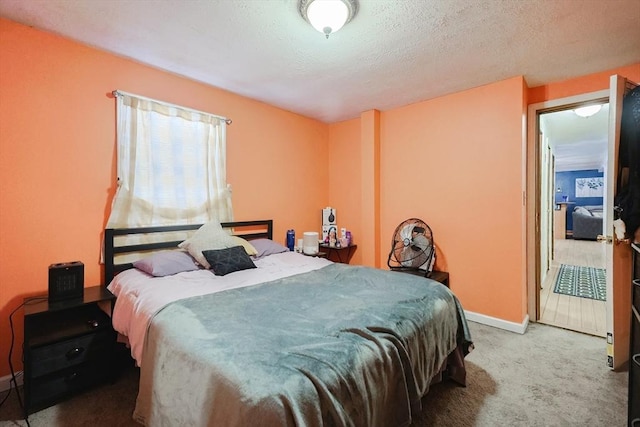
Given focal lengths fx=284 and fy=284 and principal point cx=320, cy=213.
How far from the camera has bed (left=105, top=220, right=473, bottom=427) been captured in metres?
0.98

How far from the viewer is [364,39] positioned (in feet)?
7.00

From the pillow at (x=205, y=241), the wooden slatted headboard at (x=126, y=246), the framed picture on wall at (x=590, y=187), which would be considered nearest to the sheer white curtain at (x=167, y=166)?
the wooden slatted headboard at (x=126, y=246)


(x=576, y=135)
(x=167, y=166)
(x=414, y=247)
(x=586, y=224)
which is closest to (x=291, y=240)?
(x=414, y=247)

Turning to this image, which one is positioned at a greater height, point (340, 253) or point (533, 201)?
point (533, 201)

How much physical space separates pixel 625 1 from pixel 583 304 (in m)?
3.23

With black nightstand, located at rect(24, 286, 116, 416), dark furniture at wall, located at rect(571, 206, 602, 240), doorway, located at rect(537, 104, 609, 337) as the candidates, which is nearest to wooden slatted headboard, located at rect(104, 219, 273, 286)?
black nightstand, located at rect(24, 286, 116, 416)

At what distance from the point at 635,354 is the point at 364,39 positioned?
2455mm

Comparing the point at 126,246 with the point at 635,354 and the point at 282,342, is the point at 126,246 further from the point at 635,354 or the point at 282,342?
the point at 635,354

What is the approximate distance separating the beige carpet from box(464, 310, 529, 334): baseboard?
0.33 metres

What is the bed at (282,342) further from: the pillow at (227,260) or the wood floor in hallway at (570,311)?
the wood floor in hallway at (570,311)

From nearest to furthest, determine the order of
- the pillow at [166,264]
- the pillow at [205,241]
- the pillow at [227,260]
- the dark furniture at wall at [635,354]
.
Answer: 1. the dark furniture at wall at [635,354]
2. the pillow at [166,264]
3. the pillow at [227,260]
4. the pillow at [205,241]

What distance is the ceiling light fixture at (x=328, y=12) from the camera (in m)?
1.70

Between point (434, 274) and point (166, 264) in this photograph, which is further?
point (434, 274)

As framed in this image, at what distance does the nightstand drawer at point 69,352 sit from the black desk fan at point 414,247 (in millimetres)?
2719
